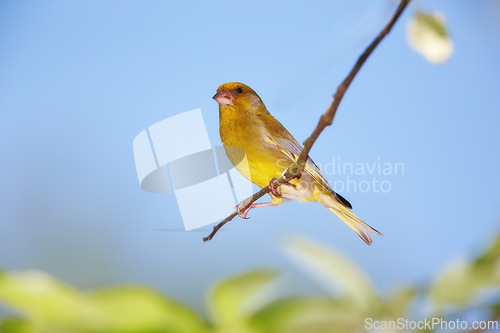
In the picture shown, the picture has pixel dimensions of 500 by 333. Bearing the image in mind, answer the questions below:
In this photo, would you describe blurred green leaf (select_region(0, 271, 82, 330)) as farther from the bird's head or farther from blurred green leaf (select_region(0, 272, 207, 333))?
the bird's head

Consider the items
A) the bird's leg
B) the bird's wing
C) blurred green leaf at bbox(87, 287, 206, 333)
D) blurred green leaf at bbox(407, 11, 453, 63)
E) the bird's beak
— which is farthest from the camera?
the bird's beak

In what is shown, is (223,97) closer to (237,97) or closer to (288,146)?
(237,97)

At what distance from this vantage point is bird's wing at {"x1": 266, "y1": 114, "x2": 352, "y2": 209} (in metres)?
1.59

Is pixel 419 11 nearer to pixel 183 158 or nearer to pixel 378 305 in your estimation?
pixel 378 305

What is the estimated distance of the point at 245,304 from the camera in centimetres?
27

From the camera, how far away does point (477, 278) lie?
0.25m

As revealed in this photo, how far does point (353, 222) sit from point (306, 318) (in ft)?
4.63

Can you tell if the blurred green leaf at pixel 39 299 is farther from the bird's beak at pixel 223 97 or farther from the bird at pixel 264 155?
the bird's beak at pixel 223 97

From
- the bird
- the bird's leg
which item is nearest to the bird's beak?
the bird

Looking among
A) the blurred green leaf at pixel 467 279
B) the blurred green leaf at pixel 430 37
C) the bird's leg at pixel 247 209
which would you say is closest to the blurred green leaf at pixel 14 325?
the blurred green leaf at pixel 467 279

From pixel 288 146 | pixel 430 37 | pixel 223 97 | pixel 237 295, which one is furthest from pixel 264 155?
pixel 237 295

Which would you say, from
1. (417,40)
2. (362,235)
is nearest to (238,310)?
(417,40)

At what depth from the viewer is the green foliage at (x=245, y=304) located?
22 cm

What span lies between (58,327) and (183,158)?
42.4 inches
